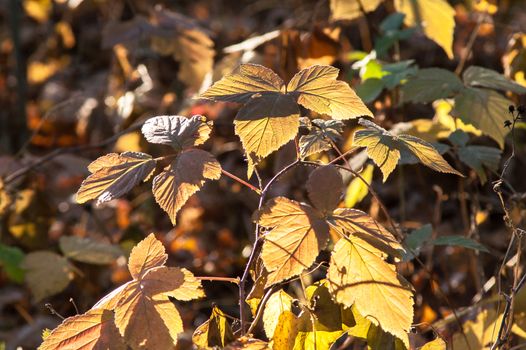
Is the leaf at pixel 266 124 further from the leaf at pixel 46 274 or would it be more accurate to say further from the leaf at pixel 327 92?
the leaf at pixel 46 274

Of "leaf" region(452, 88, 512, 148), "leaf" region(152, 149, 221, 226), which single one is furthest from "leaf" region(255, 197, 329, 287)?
"leaf" region(452, 88, 512, 148)

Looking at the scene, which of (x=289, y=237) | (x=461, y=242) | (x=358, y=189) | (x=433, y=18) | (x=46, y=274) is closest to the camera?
(x=289, y=237)

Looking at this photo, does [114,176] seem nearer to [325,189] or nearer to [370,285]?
[325,189]

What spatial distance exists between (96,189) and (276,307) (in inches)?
14.4

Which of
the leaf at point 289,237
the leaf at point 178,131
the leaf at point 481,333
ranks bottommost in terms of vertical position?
the leaf at point 481,333

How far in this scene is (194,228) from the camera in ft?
11.7

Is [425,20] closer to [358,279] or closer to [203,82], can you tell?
[203,82]

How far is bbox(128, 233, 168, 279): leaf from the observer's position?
1.18m

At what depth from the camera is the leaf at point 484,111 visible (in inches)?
62.9

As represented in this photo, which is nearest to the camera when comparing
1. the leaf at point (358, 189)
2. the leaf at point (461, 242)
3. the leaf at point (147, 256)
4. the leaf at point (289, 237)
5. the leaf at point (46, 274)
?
the leaf at point (289, 237)

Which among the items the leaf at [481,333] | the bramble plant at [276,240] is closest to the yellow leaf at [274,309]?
the bramble plant at [276,240]

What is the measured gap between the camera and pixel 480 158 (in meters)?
1.69

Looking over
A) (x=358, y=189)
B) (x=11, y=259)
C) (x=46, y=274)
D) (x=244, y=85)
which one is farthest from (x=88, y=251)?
(x=244, y=85)

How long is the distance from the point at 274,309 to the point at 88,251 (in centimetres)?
103
